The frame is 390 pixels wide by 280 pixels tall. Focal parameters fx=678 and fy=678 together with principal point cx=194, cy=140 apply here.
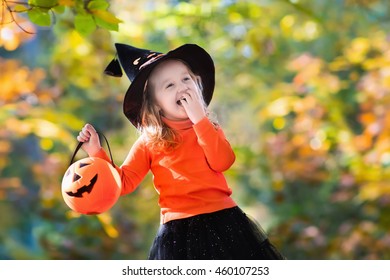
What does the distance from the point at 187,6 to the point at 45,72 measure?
3.25ft

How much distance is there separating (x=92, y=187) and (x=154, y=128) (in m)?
0.18

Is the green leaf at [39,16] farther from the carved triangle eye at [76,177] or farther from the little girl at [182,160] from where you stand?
the carved triangle eye at [76,177]

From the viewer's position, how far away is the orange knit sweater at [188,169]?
137 cm

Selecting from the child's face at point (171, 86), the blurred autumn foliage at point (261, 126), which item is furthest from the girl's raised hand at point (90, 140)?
the blurred autumn foliage at point (261, 126)

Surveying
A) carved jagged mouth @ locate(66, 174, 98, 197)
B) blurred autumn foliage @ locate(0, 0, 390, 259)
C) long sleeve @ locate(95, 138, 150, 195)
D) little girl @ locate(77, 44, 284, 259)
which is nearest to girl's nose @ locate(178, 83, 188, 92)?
little girl @ locate(77, 44, 284, 259)

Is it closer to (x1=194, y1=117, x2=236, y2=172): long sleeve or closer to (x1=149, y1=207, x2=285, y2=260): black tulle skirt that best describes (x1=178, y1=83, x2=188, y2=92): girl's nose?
(x1=194, y1=117, x2=236, y2=172): long sleeve

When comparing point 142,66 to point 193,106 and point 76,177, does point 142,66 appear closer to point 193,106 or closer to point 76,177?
point 193,106

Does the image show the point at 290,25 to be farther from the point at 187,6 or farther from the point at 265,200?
the point at 265,200

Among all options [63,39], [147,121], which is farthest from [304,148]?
[147,121]

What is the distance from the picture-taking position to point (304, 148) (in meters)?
3.10

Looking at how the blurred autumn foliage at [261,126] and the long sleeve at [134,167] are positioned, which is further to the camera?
the blurred autumn foliage at [261,126]
